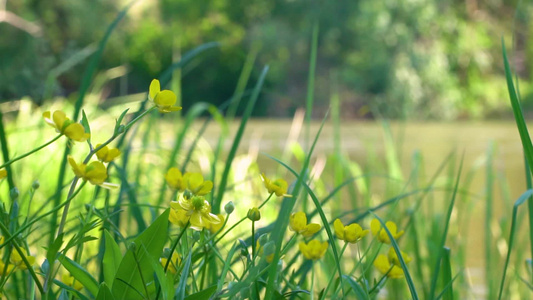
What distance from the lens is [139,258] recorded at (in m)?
0.39

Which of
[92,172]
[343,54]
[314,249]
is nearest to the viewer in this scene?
[92,172]

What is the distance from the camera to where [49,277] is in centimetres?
36

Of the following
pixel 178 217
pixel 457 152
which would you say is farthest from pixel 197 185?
pixel 457 152

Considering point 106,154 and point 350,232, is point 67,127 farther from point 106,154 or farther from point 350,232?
point 350,232

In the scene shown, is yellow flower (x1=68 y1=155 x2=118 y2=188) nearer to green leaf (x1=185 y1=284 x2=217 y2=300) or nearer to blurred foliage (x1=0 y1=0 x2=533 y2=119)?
green leaf (x1=185 y1=284 x2=217 y2=300)

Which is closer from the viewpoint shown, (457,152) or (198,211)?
(198,211)

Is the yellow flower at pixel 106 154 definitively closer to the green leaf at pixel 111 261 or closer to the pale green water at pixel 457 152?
the green leaf at pixel 111 261

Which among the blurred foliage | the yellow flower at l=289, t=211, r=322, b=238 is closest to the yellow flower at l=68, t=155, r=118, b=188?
the yellow flower at l=289, t=211, r=322, b=238

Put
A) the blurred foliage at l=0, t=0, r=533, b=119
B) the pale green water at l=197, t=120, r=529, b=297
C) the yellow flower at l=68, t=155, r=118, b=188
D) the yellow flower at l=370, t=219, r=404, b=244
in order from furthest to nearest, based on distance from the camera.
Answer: the blurred foliage at l=0, t=0, r=533, b=119
the pale green water at l=197, t=120, r=529, b=297
the yellow flower at l=370, t=219, r=404, b=244
the yellow flower at l=68, t=155, r=118, b=188

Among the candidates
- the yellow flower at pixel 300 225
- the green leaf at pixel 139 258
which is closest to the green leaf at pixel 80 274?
the green leaf at pixel 139 258

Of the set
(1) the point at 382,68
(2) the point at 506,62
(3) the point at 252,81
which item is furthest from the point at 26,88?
(1) the point at 382,68

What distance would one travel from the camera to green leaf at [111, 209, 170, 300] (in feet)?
1.25

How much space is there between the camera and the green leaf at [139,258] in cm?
38

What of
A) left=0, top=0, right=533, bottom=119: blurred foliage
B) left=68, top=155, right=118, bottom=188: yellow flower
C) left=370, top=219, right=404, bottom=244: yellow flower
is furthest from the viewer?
left=0, top=0, right=533, bottom=119: blurred foliage
